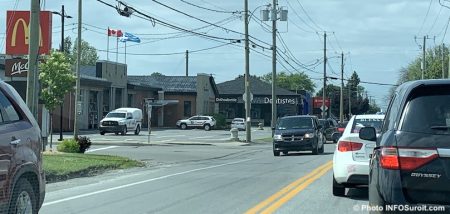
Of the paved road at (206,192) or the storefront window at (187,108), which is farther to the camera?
the storefront window at (187,108)

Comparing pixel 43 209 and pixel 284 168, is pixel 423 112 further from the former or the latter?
pixel 284 168

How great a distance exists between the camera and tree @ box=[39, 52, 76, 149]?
2822 cm

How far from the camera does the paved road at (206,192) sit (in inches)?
416

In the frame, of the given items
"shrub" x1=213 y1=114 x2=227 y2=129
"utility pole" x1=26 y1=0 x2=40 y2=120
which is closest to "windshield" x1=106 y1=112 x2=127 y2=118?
"shrub" x1=213 y1=114 x2=227 y2=129

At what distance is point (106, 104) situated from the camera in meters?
61.4

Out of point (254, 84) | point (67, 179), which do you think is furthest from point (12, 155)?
point (254, 84)

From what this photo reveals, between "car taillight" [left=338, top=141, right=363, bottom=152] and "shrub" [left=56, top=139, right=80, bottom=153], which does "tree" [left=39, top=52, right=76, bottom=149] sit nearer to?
"shrub" [left=56, top=139, right=80, bottom=153]

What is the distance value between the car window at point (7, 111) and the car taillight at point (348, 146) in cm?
615

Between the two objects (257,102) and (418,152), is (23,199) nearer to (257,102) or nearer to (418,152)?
(418,152)

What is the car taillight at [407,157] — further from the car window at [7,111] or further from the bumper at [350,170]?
the bumper at [350,170]

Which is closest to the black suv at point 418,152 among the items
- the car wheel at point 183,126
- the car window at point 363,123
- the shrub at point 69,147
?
the car window at point 363,123

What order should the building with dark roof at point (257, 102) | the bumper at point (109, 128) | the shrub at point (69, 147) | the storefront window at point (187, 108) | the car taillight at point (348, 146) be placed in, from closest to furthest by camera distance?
the car taillight at point (348, 146) → the shrub at point (69, 147) → the bumper at point (109, 128) → the storefront window at point (187, 108) → the building with dark roof at point (257, 102)

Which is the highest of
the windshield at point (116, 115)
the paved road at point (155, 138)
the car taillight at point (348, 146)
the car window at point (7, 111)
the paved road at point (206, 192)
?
the windshield at point (116, 115)

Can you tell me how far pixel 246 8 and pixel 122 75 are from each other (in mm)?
25179
